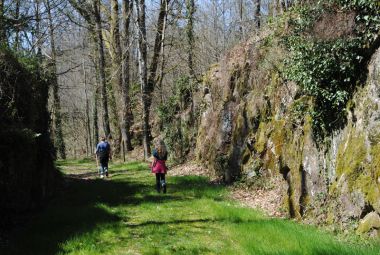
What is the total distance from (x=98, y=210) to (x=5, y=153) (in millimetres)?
2800

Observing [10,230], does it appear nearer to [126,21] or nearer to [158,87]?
[158,87]

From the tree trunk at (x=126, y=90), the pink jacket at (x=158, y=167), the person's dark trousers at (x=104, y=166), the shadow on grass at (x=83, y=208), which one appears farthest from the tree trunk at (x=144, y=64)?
the pink jacket at (x=158, y=167)

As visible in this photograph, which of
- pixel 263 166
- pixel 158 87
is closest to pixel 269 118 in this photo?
pixel 263 166

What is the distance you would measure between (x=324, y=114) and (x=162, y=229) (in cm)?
452

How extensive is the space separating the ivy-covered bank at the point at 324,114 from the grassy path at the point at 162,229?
0.99 meters

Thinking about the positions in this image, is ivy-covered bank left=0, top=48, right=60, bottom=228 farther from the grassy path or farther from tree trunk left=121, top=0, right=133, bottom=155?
tree trunk left=121, top=0, right=133, bottom=155

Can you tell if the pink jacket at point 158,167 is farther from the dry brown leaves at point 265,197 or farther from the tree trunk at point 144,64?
the tree trunk at point 144,64

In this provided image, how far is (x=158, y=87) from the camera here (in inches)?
1069

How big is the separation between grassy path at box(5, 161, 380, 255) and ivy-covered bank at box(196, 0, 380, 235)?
0.99 m

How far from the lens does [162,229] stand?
10117mm

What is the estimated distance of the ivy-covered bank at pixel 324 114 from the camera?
868 cm

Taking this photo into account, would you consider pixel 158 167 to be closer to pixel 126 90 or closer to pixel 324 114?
pixel 324 114

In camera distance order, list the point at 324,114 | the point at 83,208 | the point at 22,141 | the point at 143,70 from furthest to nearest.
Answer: the point at 143,70 → the point at 83,208 → the point at 22,141 → the point at 324,114

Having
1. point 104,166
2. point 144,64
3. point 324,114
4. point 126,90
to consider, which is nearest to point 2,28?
point 324,114
